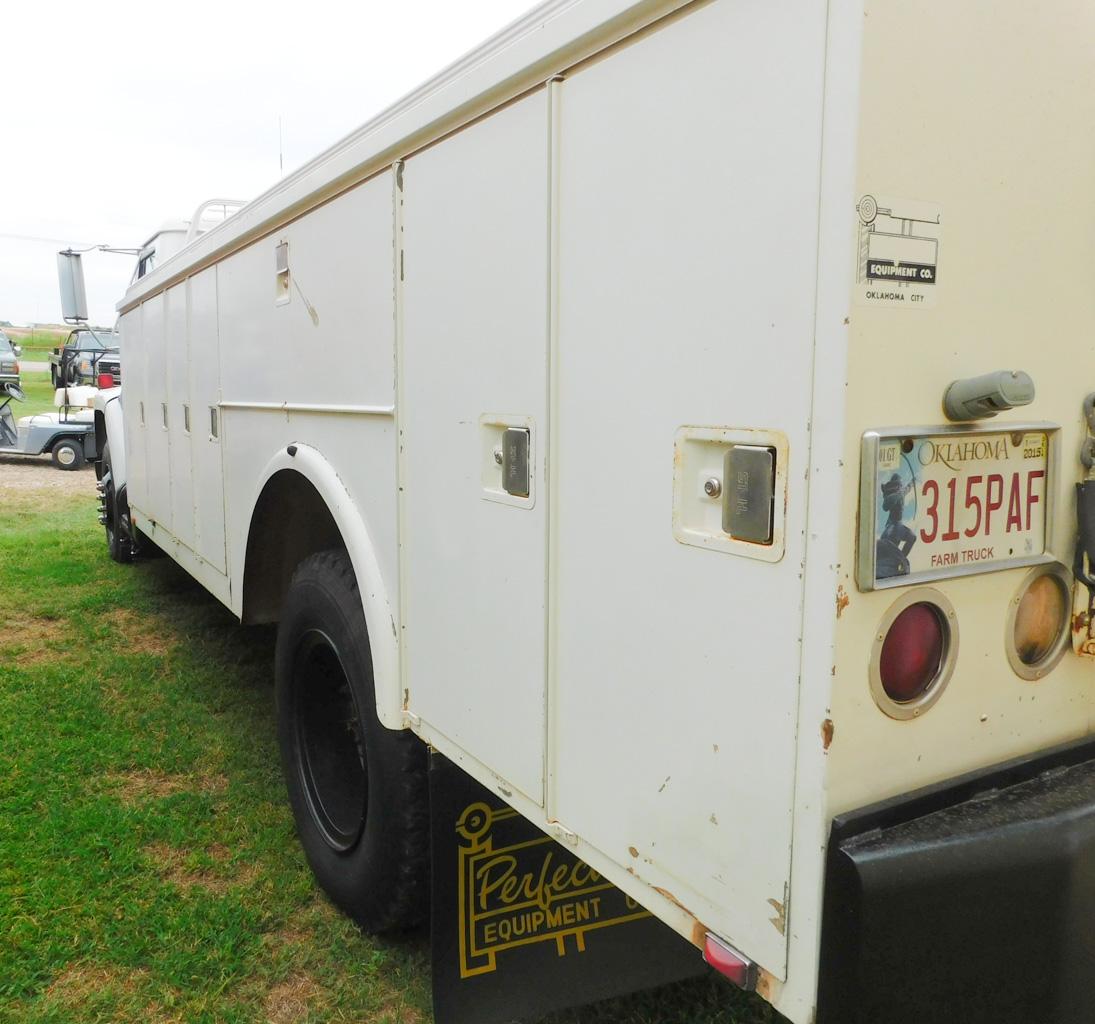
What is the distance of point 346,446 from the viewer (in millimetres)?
2529

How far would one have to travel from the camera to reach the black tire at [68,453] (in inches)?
552

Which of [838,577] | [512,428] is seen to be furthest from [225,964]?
[838,577]

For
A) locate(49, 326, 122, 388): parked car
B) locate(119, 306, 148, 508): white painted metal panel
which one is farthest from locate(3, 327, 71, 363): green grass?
locate(119, 306, 148, 508): white painted metal panel

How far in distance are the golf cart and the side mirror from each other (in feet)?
21.3

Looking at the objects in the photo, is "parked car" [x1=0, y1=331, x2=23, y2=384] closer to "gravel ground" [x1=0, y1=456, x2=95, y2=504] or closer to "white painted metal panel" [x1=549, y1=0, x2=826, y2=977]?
"gravel ground" [x1=0, y1=456, x2=95, y2=504]

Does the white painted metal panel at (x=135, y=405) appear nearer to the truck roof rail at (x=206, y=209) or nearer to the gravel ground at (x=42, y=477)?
the truck roof rail at (x=206, y=209)

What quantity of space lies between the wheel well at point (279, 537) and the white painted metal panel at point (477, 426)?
3.07 ft

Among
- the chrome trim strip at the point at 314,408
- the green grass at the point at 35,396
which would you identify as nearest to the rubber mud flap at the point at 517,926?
the chrome trim strip at the point at 314,408

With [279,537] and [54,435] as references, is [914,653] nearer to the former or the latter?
[279,537]

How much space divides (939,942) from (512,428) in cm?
102

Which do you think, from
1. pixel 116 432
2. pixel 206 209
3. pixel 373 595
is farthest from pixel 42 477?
pixel 373 595

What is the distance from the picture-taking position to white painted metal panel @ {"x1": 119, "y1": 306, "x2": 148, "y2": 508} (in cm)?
552

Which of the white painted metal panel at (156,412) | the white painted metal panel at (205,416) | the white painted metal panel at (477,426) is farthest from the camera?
the white painted metal panel at (156,412)

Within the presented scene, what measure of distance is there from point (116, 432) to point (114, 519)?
82cm
